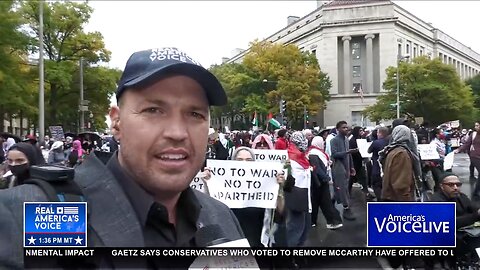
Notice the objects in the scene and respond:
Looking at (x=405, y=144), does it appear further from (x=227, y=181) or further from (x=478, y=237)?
(x=227, y=181)

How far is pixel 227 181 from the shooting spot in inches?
98.4

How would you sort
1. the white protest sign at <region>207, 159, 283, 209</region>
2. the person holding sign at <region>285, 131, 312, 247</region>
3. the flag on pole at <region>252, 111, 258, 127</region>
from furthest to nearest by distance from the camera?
the person holding sign at <region>285, 131, 312, 247</region>, the white protest sign at <region>207, 159, 283, 209</region>, the flag on pole at <region>252, 111, 258, 127</region>

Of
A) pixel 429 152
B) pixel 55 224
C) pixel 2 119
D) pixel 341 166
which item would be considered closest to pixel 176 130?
pixel 55 224

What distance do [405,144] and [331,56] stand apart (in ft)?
4.52

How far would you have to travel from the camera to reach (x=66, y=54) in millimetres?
1756

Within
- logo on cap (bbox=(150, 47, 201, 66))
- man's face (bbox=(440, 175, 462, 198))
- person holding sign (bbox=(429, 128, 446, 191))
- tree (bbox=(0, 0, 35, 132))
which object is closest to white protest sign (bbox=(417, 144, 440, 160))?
person holding sign (bbox=(429, 128, 446, 191))

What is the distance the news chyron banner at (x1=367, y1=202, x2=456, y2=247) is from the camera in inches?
69.6

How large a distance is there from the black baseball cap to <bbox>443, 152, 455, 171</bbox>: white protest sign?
175cm

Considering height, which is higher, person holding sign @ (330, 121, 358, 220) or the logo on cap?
the logo on cap

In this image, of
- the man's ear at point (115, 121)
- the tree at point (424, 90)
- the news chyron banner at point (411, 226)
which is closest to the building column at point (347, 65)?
the tree at point (424, 90)

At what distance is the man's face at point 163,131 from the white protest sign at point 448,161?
172 cm

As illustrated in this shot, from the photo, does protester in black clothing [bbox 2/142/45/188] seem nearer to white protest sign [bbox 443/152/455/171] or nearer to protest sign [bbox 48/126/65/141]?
protest sign [bbox 48/126/65/141]

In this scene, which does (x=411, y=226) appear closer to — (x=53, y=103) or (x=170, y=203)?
(x=170, y=203)

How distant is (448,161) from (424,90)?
43.3 inches
